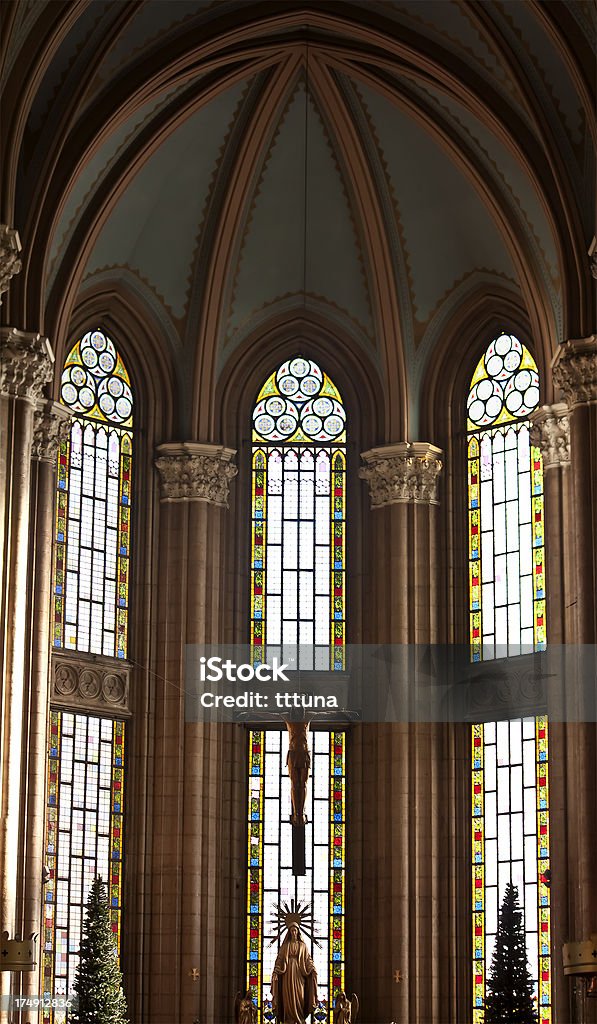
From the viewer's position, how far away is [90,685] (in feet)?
114

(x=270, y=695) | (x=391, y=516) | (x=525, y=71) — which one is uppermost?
(x=525, y=71)

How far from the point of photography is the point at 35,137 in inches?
1254

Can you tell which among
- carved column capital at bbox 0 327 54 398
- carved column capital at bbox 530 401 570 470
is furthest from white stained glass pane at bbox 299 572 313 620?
carved column capital at bbox 0 327 54 398

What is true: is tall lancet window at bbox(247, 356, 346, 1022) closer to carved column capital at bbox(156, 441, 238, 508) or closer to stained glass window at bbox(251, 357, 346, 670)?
stained glass window at bbox(251, 357, 346, 670)

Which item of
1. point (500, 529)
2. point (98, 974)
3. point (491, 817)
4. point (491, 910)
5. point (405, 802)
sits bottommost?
point (98, 974)

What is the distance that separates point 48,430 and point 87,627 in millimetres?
4097

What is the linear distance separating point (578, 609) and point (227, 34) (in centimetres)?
1112

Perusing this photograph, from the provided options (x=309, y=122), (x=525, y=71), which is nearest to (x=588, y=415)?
(x=525, y=71)

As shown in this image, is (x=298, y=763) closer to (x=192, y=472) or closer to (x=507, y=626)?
(x=507, y=626)

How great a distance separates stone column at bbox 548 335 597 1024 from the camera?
96.1 ft

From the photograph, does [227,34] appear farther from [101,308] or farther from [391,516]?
[391,516]

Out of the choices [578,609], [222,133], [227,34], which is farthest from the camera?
[222,133]

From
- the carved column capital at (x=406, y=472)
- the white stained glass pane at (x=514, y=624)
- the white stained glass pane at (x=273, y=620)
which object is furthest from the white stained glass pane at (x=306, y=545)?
the white stained glass pane at (x=514, y=624)

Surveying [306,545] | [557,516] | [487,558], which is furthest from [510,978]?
[306,545]
